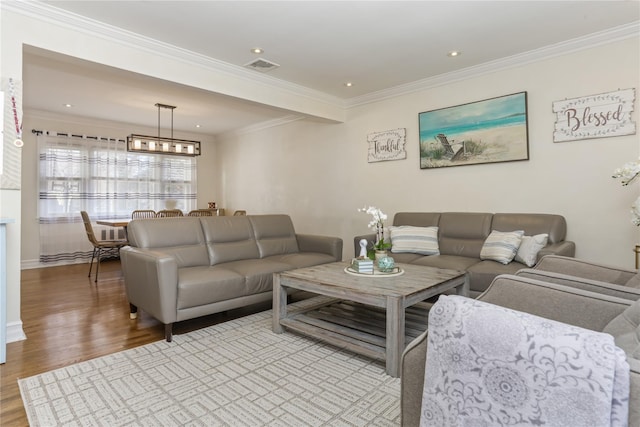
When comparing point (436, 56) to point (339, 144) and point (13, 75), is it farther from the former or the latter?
point (13, 75)

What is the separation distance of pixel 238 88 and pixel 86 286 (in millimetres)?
3126

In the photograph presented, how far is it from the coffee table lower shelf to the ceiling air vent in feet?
8.48

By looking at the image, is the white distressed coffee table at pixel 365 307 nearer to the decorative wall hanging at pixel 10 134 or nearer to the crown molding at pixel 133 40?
the decorative wall hanging at pixel 10 134

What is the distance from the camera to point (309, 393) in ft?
6.20

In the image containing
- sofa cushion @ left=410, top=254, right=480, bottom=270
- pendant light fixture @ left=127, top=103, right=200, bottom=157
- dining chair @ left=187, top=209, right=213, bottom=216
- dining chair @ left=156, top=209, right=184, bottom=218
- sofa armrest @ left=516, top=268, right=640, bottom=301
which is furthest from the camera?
dining chair @ left=187, top=209, right=213, bottom=216

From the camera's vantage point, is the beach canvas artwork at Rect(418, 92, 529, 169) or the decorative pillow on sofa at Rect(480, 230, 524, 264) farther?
the beach canvas artwork at Rect(418, 92, 529, 169)

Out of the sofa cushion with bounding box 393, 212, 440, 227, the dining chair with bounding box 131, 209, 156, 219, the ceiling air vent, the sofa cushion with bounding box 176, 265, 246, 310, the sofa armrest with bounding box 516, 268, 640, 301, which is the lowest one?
the sofa cushion with bounding box 176, 265, 246, 310

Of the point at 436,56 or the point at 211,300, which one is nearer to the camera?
the point at 211,300

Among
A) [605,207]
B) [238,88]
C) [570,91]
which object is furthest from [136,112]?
[605,207]

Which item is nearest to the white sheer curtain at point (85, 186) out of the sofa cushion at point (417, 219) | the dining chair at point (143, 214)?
the dining chair at point (143, 214)

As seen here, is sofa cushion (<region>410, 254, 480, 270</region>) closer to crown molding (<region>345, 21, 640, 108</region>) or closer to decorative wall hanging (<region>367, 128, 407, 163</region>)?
decorative wall hanging (<region>367, 128, 407, 163</region>)

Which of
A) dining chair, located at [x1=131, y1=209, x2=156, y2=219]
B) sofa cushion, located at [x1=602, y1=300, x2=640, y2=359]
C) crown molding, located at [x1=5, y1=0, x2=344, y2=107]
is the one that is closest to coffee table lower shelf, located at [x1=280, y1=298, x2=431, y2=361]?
sofa cushion, located at [x1=602, y1=300, x2=640, y2=359]

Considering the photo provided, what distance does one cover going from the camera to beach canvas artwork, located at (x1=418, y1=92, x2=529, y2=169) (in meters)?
3.66

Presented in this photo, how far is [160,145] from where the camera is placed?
5102mm
